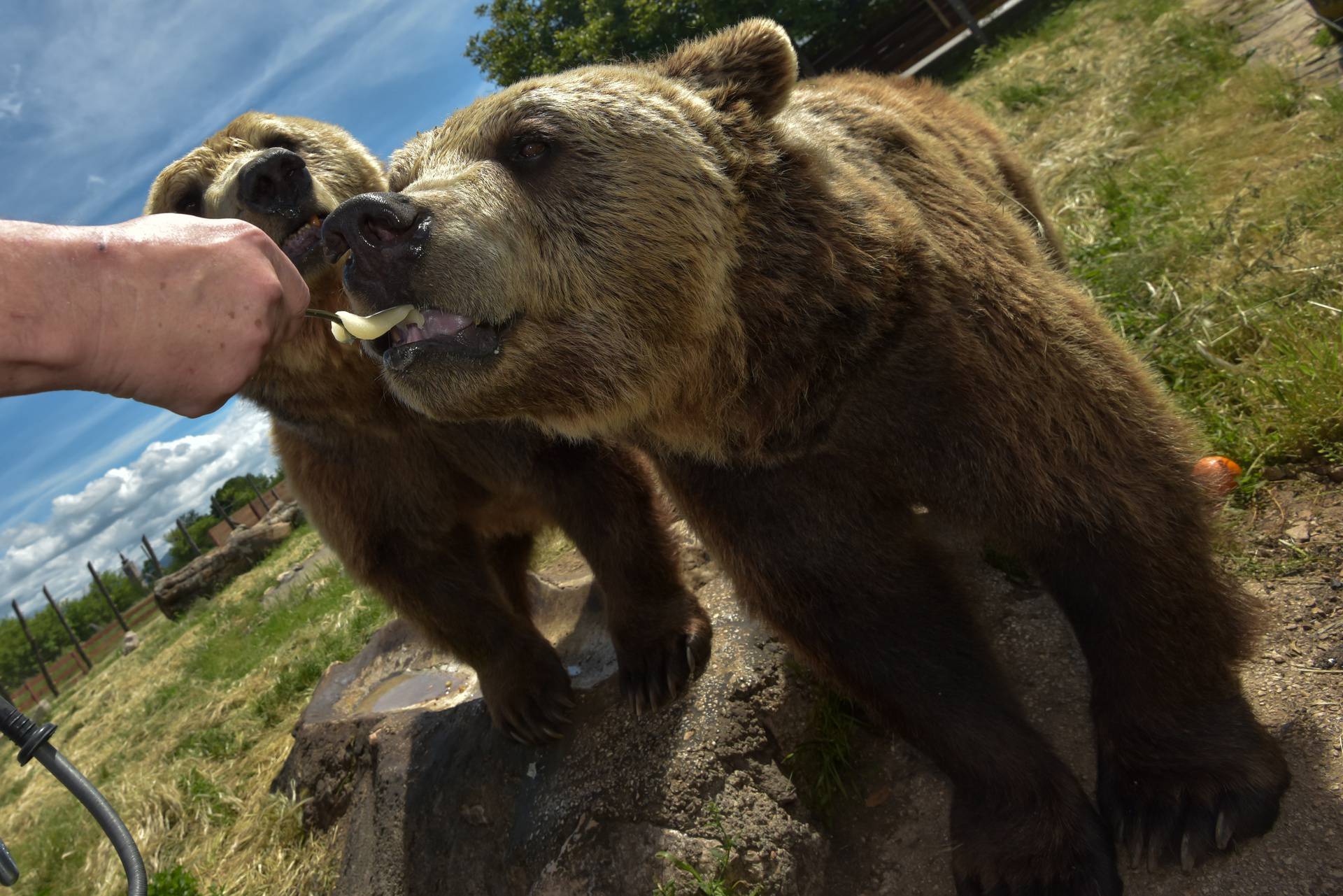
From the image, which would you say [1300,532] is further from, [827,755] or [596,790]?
[596,790]

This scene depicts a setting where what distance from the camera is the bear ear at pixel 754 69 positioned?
2.35 metres

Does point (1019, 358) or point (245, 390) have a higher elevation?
point (245, 390)

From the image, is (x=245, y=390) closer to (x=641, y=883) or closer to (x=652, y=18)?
(x=641, y=883)

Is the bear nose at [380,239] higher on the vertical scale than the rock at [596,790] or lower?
higher

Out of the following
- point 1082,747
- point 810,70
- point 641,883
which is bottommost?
point 1082,747

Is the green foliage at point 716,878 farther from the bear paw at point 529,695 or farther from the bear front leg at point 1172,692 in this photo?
the bear front leg at point 1172,692

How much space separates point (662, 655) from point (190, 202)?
7.53ft

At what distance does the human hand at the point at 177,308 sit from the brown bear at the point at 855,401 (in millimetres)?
249

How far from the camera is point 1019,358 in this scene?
7.36ft

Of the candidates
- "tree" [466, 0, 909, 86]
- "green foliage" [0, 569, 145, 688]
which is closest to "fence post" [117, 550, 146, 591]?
"green foliage" [0, 569, 145, 688]

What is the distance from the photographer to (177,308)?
1.67m

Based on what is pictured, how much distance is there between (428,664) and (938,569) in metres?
3.03

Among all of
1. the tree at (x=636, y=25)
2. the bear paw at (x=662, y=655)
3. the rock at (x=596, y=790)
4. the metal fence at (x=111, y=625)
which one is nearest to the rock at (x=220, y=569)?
the metal fence at (x=111, y=625)

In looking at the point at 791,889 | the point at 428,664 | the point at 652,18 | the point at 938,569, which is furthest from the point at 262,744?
the point at 652,18
